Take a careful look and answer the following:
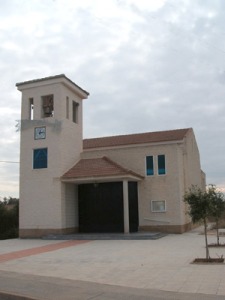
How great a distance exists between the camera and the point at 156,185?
2841cm

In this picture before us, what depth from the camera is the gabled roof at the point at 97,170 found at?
26.1 metres

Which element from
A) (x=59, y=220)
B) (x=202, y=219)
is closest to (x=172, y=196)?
(x=59, y=220)

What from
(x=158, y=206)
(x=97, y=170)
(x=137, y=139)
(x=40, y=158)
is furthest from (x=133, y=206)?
(x=40, y=158)

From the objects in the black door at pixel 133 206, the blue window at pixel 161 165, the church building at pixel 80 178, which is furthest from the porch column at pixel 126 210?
the blue window at pixel 161 165

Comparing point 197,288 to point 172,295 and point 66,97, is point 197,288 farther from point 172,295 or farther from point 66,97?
point 66,97

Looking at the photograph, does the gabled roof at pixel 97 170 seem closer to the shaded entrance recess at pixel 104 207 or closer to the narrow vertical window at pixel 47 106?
the shaded entrance recess at pixel 104 207

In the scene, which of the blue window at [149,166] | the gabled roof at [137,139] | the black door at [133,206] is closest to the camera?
the black door at [133,206]

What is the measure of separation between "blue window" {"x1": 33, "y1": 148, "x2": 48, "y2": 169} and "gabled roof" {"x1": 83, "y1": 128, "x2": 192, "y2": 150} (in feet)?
14.2

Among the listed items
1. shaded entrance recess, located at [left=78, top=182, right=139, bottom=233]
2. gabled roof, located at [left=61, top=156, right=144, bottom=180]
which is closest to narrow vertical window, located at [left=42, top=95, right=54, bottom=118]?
gabled roof, located at [left=61, top=156, right=144, bottom=180]

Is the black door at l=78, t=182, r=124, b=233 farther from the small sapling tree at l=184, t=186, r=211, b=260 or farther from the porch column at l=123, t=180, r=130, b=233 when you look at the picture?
the small sapling tree at l=184, t=186, r=211, b=260

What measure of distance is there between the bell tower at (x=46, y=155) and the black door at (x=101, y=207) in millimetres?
655

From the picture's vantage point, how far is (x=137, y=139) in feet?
99.9

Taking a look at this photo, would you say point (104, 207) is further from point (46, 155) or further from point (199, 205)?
point (199, 205)

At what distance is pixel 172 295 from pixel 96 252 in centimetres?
916
